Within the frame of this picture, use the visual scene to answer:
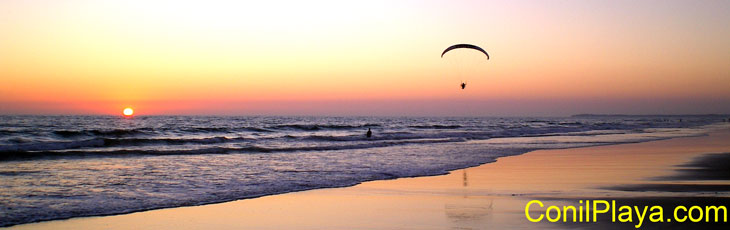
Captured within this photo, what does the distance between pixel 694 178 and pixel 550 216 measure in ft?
25.2

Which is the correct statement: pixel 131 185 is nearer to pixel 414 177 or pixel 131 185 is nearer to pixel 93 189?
pixel 93 189

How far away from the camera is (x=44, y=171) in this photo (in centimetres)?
1661

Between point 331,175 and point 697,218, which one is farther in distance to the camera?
point 331,175

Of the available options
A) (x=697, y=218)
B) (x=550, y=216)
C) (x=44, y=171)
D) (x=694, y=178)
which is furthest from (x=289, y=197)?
(x=694, y=178)

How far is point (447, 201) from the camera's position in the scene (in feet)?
35.8

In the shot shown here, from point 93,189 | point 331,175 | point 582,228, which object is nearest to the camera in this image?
point 582,228

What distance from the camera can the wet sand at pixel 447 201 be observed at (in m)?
8.90

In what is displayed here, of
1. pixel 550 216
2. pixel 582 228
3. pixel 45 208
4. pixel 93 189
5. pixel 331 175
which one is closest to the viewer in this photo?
pixel 582 228

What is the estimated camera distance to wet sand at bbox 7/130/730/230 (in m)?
8.90

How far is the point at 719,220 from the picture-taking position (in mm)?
8789

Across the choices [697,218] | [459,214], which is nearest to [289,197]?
[459,214]

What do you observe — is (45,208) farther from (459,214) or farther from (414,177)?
(414,177)

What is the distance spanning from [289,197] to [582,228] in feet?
18.5

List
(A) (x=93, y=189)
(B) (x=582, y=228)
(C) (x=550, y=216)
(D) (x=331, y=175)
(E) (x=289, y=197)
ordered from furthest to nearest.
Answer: (D) (x=331, y=175)
(A) (x=93, y=189)
(E) (x=289, y=197)
(C) (x=550, y=216)
(B) (x=582, y=228)
